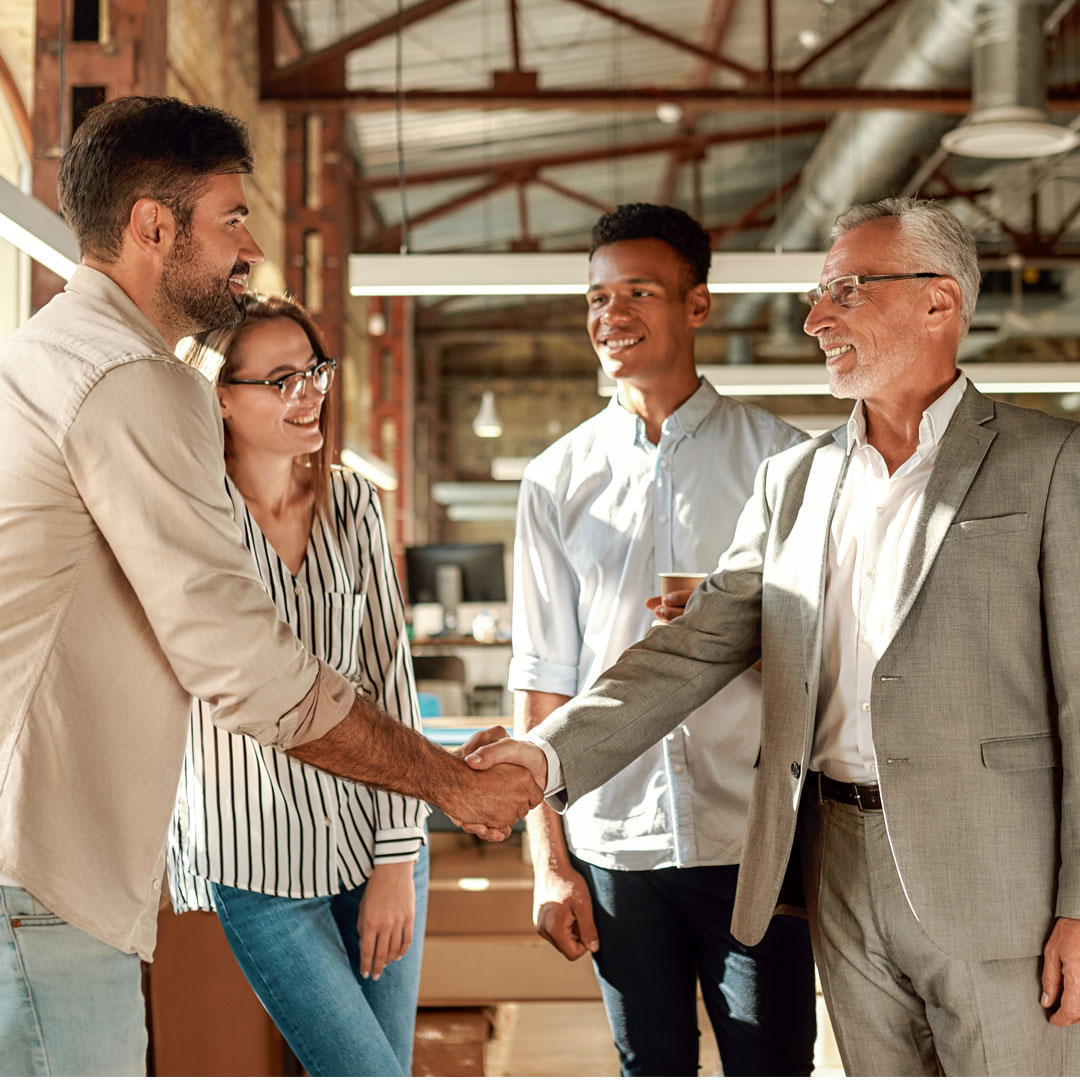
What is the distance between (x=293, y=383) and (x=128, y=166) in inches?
22.9

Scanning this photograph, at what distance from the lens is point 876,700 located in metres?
1.83

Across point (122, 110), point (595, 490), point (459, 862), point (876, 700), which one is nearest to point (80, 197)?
point (122, 110)

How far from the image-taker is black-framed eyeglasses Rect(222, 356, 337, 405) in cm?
222

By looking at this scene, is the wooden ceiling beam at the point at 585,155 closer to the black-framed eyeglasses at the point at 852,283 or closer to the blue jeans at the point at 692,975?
the black-framed eyeglasses at the point at 852,283

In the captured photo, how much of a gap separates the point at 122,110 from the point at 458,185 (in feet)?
39.7

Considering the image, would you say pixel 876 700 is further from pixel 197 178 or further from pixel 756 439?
pixel 197 178

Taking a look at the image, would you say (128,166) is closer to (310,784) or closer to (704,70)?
(310,784)

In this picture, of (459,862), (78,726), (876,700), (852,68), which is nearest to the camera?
(78,726)

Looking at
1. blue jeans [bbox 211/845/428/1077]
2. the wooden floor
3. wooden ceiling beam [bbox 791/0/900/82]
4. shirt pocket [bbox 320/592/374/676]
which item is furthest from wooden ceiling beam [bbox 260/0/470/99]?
blue jeans [bbox 211/845/428/1077]

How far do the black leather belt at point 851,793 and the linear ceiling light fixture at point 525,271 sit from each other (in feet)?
10.3

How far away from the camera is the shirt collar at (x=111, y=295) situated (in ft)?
5.38

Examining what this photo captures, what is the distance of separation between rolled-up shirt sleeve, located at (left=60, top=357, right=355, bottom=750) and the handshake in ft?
1.67

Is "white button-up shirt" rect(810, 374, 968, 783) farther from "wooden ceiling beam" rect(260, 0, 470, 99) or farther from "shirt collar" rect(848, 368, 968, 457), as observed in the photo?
"wooden ceiling beam" rect(260, 0, 470, 99)

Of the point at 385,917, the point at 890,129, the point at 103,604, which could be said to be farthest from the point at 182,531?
the point at 890,129
